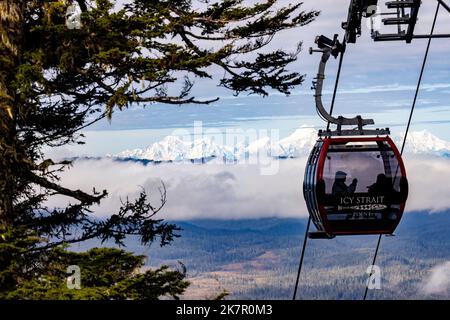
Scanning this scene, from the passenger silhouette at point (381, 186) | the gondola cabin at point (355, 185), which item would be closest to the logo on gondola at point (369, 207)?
the gondola cabin at point (355, 185)

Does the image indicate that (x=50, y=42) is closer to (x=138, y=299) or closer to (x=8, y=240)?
(x=8, y=240)

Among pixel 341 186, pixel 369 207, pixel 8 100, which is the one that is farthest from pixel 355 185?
pixel 8 100

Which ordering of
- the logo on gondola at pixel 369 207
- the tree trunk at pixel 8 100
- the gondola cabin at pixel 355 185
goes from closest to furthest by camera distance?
the gondola cabin at pixel 355 185 < the logo on gondola at pixel 369 207 < the tree trunk at pixel 8 100

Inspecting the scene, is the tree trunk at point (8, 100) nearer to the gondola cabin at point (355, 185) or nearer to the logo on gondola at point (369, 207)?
the gondola cabin at point (355, 185)

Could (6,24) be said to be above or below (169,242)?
above

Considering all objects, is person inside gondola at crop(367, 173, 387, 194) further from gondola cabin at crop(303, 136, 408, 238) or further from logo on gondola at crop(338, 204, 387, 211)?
logo on gondola at crop(338, 204, 387, 211)

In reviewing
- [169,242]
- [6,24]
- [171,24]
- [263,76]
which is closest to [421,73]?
[263,76]
